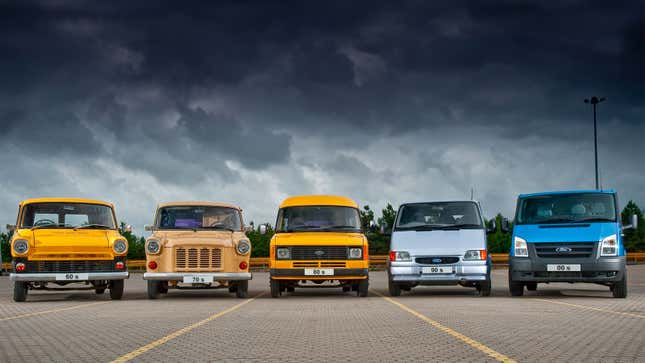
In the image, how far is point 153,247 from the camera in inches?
700

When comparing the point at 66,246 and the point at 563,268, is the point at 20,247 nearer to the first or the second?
the point at 66,246

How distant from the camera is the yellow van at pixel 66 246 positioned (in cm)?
1712

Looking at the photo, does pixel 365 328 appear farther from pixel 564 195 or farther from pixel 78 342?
pixel 564 195

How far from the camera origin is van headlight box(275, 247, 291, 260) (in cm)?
1825

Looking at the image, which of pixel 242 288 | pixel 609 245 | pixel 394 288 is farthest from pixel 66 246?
pixel 609 245

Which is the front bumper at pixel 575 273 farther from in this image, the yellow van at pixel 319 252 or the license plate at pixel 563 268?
the yellow van at pixel 319 252

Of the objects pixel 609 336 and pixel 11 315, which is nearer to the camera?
pixel 609 336

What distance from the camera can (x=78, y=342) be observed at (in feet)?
31.1

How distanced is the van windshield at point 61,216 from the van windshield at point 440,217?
7258 millimetres

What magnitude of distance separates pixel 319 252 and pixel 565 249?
18.2ft

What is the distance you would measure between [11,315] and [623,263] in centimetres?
1266

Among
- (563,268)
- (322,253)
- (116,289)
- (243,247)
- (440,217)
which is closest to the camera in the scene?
(563,268)

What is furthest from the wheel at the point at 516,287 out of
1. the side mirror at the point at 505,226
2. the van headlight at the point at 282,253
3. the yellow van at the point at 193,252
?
the yellow van at the point at 193,252

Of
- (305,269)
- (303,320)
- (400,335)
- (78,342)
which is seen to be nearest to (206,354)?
(78,342)
